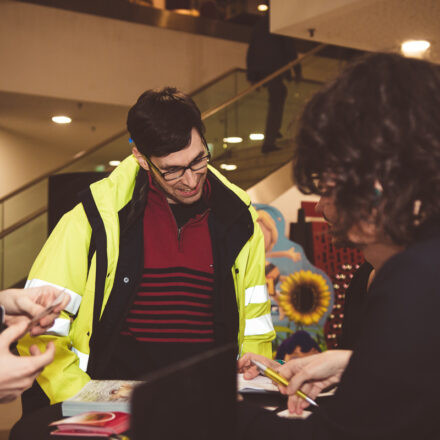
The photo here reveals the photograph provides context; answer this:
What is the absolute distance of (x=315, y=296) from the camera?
4797mm

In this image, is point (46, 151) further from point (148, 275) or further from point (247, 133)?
point (148, 275)

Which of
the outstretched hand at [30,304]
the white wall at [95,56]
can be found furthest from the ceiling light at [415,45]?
the white wall at [95,56]

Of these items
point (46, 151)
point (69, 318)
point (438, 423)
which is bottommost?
point (438, 423)

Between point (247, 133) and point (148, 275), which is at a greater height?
point (247, 133)

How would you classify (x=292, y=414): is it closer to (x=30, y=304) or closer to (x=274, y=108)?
(x=30, y=304)

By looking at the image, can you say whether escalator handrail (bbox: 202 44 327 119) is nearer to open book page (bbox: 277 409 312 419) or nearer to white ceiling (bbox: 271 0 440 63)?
white ceiling (bbox: 271 0 440 63)

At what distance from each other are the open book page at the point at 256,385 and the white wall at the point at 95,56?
7.38m

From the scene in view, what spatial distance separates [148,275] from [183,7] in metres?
9.12

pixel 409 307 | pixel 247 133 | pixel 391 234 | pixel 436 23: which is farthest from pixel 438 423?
pixel 247 133

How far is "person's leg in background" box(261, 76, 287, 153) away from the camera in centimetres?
635

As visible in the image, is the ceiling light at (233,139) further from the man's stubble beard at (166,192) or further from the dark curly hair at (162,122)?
the dark curly hair at (162,122)

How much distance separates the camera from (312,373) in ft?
4.51

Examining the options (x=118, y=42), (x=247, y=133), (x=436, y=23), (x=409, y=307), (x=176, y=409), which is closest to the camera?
(x=176, y=409)

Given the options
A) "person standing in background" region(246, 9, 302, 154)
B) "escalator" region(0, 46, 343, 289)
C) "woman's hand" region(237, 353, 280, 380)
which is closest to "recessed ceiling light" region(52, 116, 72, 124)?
"escalator" region(0, 46, 343, 289)
